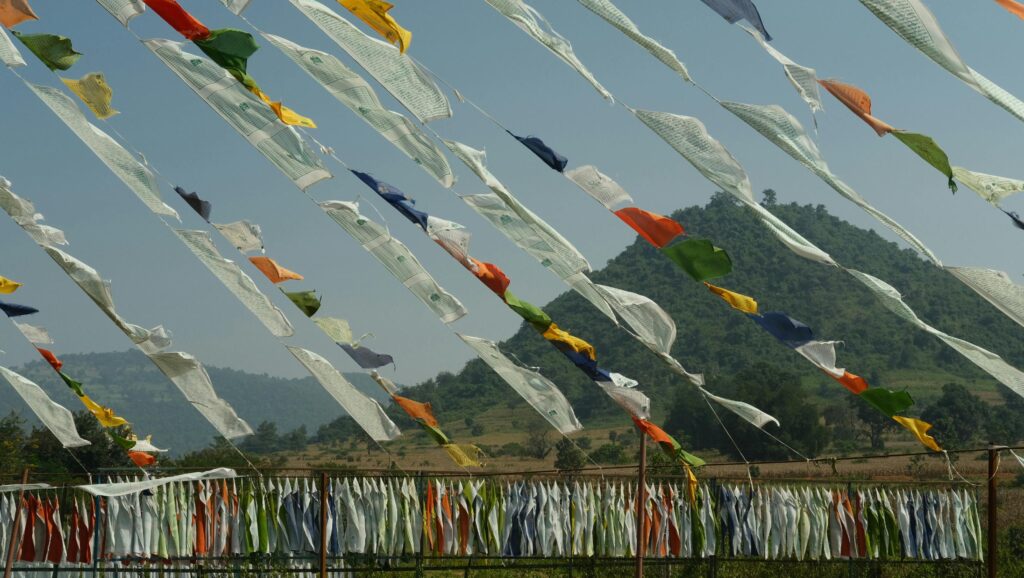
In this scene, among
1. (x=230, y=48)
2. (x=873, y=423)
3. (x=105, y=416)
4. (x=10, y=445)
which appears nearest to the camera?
(x=230, y=48)

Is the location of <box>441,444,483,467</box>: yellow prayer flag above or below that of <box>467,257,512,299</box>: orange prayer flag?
below

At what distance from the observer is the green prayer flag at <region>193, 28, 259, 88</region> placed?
14.9 ft

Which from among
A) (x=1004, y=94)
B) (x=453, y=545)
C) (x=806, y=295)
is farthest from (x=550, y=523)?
(x=806, y=295)

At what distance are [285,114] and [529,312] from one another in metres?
1.72

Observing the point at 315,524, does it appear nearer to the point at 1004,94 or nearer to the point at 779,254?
the point at 1004,94

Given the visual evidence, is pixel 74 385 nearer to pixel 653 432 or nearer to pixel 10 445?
pixel 653 432

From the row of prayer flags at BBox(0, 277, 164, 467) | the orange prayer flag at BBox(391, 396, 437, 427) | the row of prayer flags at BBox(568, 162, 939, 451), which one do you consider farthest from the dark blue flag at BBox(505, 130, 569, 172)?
the row of prayer flags at BBox(0, 277, 164, 467)

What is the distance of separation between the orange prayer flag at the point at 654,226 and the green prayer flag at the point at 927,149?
127cm

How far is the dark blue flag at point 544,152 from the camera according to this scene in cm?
468

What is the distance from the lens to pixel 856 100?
363cm

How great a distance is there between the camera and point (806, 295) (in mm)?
63844

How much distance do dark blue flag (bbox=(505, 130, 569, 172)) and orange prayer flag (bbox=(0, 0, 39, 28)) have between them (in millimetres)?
2362

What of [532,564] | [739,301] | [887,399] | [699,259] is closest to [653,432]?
[739,301]

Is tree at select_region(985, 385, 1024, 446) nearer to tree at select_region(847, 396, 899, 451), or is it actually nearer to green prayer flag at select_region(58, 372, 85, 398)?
tree at select_region(847, 396, 899, 451)
